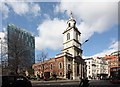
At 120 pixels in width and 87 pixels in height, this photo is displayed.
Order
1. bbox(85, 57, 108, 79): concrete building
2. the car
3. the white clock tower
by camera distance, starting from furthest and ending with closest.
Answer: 1. bbox(85, 57, 108, 79): concrete building
2. the white clock tower
3. the car

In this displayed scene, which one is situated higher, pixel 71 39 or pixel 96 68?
pixel 71 39

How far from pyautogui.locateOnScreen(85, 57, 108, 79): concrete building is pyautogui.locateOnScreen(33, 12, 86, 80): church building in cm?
3976

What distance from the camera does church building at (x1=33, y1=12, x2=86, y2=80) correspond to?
81.6m

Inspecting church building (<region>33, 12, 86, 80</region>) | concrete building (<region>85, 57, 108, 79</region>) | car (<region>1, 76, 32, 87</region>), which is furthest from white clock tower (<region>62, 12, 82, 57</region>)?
car (<region>1, 76, 32, 87</region>)

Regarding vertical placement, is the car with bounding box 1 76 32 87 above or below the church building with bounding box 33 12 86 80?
below

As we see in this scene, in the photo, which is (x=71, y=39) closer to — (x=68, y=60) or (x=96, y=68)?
(x=68, y=60)

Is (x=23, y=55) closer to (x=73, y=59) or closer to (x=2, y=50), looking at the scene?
(x=2, y=50)

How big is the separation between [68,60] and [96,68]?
54.4 metres

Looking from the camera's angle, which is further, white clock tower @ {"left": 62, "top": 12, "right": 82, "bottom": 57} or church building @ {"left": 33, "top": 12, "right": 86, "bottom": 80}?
white clock tower @ {"left": 62, "top": 12, "right": 82, "bottom": 57}

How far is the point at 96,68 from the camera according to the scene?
13438 centimetres

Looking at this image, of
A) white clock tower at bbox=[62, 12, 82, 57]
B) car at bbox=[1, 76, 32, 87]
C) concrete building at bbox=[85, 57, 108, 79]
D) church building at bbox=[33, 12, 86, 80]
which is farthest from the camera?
concrete building at bbox=[85, 57, 108, 79]

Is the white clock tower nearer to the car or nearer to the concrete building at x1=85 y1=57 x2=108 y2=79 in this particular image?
the concrete building at x1=85 y1=57 x2=108 y2=79

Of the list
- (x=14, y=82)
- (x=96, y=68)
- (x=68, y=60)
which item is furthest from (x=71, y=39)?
(x=14, y=82)

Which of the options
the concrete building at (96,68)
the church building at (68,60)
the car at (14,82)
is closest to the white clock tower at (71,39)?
the church building at (68,60)
